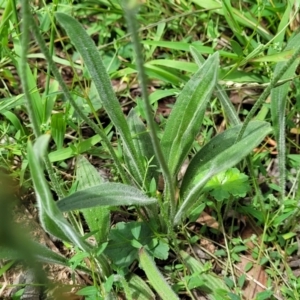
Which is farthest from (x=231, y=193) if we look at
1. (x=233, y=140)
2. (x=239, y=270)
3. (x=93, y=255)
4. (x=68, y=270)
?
(x=68, y=270)

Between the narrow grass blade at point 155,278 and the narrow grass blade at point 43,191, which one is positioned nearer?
the narrow grass blade at point 43,191

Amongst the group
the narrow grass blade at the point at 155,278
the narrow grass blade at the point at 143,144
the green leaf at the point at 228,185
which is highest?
the narrow grass blade at the point at 143,144

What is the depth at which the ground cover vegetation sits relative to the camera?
1.40 metres

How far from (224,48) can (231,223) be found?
0.79m

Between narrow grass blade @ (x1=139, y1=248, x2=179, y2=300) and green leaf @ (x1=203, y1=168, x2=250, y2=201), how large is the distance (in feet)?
0.91

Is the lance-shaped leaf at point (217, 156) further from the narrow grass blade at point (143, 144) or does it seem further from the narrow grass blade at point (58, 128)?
the narrow grass blade at point (58, 128)

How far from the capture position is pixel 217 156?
1318 mm

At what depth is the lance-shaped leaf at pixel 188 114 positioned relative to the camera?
1417mm

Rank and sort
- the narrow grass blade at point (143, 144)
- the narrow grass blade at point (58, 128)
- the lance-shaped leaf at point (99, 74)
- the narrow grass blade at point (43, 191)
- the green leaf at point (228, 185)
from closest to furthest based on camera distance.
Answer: the narrow grass blade at point (43, 191)
the lance-shaped leaf at point (99, 74)
the green leaf at point (228, 185)
the narrow grass blade at point (143, 144)
the narrow grass blade at point (58, 128)

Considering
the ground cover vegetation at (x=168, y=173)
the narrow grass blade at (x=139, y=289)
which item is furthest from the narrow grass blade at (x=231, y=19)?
the narrow grass blade at (x=139, y=289)

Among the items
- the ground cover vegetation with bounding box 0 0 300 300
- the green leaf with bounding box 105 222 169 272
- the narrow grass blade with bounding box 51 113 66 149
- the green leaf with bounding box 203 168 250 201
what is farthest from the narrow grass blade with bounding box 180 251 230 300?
the narrow grass blade with bounding box 51 113 66 149

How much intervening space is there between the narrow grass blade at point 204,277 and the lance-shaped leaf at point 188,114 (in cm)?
30

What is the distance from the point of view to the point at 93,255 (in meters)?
1.41

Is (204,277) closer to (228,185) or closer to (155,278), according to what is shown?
(155,278)
